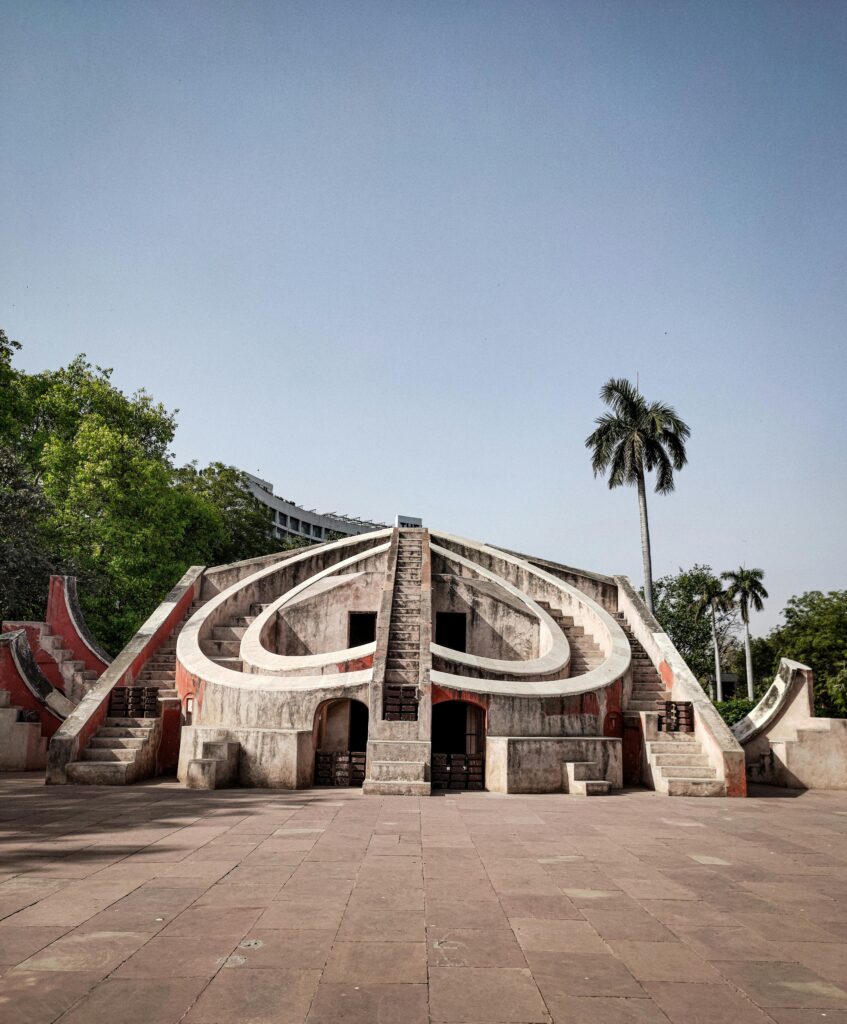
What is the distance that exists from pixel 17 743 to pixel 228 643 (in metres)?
4.04

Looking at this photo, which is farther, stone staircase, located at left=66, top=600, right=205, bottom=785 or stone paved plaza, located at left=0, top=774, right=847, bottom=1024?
stone staircase, located at left=66, top=600, right=205, bottom=785

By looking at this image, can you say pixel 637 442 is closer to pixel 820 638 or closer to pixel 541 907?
pixel 820 638

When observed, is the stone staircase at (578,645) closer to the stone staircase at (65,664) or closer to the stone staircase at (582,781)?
the stone staircase at (582,781)

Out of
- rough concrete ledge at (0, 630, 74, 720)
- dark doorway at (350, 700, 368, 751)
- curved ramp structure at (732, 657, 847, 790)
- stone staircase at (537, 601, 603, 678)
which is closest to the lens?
curved ramp structure at (732, 657, 847, 790)

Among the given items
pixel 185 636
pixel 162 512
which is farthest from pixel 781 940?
pixel 162 512

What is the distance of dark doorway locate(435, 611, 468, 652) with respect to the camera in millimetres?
16266

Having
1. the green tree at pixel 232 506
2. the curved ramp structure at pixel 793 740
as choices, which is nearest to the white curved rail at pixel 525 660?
the curved ramp structure at pixel 793 740

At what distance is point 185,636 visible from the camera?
47.0ft

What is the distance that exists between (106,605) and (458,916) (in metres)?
19.1

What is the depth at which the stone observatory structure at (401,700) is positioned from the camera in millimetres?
10703

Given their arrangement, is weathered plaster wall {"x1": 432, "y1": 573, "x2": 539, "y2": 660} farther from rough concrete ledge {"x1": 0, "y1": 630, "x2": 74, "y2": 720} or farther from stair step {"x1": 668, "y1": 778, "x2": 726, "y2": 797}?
rough concrete ledge {"x1": 0, "y1": 630, "x2": 74, "y2": 720}

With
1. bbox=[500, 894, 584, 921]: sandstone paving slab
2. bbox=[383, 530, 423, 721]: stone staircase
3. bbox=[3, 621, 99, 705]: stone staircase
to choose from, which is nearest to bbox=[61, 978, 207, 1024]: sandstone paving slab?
bbox=[500, 894, 584, 921]: sandstone paving slab

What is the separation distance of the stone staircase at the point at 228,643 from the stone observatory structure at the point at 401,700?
4cm

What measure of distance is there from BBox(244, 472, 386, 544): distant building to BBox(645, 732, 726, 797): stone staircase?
55.4 m
